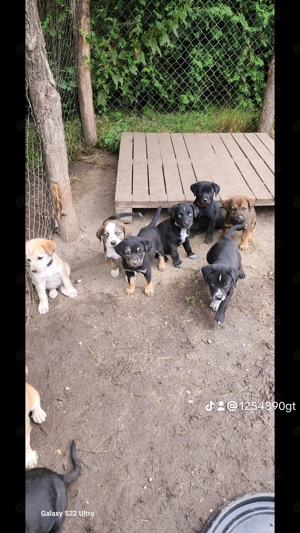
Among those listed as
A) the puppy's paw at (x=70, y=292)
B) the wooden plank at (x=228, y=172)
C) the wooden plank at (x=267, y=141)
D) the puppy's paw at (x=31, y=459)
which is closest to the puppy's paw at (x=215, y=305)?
the puppy's paw at (x=70, y=292)

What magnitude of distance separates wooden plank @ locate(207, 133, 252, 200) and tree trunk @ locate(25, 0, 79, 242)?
7.36ft

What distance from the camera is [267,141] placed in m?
7.07

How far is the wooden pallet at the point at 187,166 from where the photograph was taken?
544 cm

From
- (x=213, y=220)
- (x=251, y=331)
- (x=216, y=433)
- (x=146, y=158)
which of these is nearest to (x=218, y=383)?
(x=216, y=433)

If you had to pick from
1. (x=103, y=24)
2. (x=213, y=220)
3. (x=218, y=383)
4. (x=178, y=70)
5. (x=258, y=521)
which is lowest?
(x=258, y=521)

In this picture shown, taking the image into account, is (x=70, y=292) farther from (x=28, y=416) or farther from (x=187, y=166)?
(x=187, y=166)

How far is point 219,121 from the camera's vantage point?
791 cm

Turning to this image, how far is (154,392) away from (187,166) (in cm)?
391

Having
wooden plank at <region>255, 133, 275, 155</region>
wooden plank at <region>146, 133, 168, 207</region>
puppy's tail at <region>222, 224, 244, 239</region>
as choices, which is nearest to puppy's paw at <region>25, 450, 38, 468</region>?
puppy's tail at <region>222, 224, 244, 239</region>

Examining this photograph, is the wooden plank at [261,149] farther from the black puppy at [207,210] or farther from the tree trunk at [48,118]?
the tree trunk at [48,118]

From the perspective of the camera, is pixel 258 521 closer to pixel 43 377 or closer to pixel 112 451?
pixel 112 451

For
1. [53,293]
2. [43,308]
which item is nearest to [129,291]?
[53,293]

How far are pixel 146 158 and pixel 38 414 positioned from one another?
450 cm

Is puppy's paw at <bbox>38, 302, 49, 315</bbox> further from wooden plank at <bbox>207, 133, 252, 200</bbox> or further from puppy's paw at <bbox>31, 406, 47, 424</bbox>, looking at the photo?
wooden plank at <bbox>207, 133, 252, 200</bbox>
